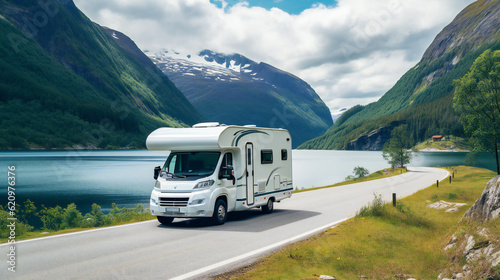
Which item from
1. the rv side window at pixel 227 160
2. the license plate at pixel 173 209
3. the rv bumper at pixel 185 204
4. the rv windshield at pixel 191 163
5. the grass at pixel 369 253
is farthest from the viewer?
the rv side window at pixel 227 160

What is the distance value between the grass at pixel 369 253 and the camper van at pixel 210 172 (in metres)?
3.74

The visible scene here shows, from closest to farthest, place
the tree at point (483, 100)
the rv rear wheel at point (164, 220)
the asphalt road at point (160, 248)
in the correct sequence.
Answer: the asphalt road at point (160, 248)
the rv rear wheel at point (164, 220)
the tree at point (483, 100)

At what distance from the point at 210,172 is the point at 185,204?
146 cm

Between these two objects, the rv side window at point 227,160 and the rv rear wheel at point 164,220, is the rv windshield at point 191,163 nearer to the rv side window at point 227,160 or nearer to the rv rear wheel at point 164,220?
the rv side window at point 227,160

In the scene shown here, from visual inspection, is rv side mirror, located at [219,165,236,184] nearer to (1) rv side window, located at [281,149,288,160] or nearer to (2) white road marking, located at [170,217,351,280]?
(2) white road marking, located at [170,217,351,280]

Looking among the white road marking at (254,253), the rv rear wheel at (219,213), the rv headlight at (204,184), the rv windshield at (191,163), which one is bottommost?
the white road marking at (254,253)

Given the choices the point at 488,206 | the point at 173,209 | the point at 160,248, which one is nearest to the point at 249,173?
the point at 173,209

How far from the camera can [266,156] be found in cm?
1639

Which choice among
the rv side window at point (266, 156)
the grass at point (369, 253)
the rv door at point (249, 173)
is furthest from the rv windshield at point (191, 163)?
the grass at point (369, 253)

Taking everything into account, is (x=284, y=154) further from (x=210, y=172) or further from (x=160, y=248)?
(x=160, y=248)

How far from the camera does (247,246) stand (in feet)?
34.3

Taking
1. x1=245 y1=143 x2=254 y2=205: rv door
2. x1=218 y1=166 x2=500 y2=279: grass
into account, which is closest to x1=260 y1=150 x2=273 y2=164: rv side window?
x1=245 y1=143 x2=254 y2=205: rv door

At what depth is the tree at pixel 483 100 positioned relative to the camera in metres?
46.5

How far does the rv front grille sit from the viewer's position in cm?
1295
